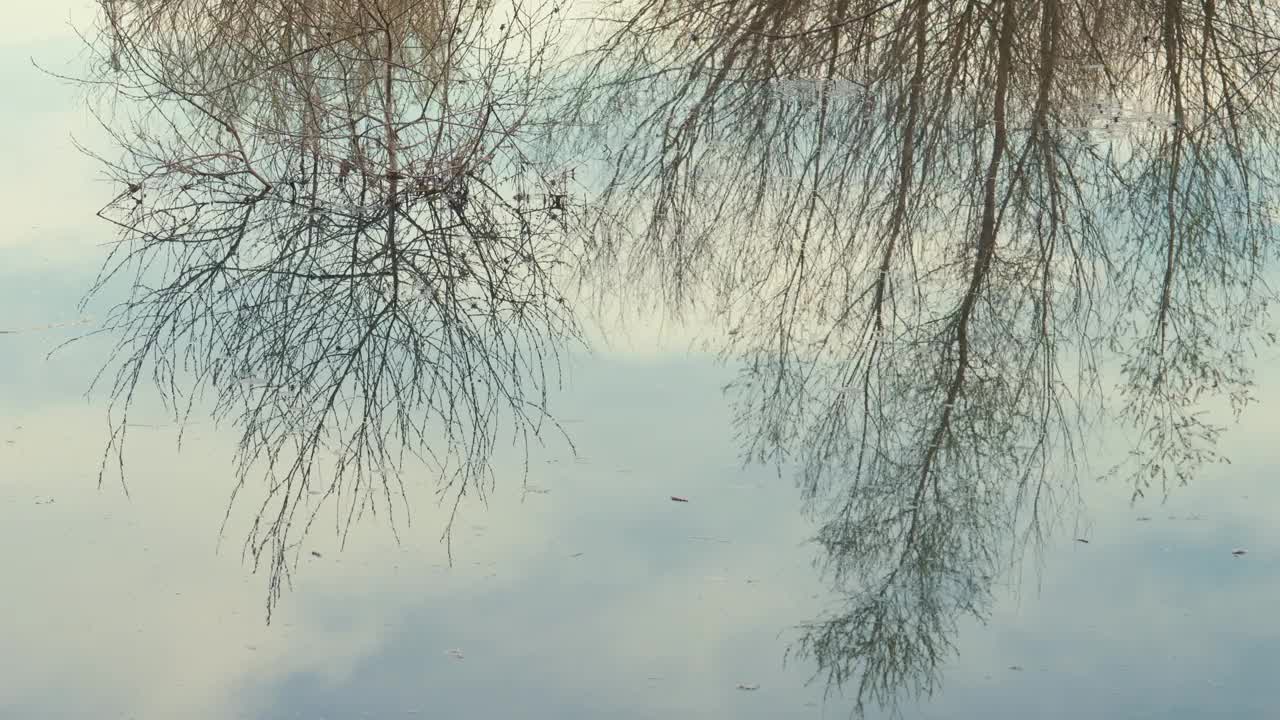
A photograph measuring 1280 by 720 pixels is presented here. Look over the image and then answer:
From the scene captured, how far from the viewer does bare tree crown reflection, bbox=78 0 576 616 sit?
3.71m

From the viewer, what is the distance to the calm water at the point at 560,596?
270cm

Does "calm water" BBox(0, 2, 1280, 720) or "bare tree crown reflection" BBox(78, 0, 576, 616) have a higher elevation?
"bare tree crown reflection" BBox(78, 0, 576, 616)

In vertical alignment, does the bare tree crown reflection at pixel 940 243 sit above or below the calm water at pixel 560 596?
above

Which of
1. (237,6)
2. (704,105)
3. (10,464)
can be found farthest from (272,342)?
(237,6)

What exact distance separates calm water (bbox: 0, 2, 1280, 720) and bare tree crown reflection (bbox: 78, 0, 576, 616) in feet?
0.50

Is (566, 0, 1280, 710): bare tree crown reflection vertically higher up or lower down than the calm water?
higher up

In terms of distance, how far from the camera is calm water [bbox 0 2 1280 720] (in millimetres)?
2695

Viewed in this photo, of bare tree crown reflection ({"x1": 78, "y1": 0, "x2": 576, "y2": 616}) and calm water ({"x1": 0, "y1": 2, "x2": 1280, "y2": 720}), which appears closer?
calm water ({"x1": 0, "y1": 2, "x2": 1280, "y2": 720})

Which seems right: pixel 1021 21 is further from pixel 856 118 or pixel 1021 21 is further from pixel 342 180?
pixel 342 180

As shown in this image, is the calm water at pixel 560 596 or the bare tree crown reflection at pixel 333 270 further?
the bare tree crown reflection at pixel 333 270

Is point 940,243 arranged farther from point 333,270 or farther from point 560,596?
point 560,596

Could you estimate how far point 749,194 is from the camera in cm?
557

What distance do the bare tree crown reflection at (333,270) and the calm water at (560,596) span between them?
0.15 m

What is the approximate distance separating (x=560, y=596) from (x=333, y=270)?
2.08 metres
